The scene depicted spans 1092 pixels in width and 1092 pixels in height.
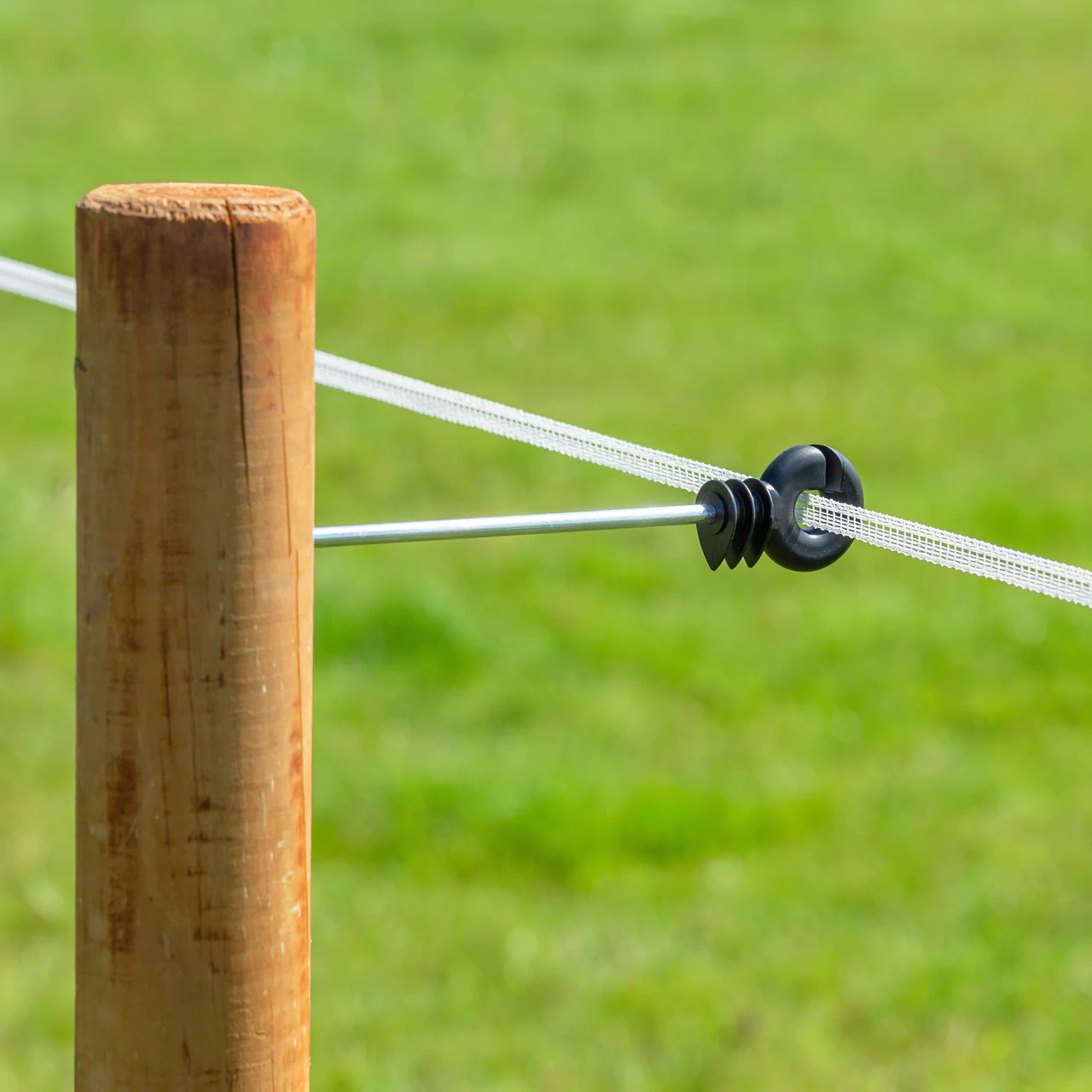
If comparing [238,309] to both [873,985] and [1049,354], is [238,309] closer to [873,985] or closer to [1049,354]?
[873,985]

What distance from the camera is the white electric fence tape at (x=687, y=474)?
45.7 inches

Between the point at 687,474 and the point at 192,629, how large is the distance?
47cm

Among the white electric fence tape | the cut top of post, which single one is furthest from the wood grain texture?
the white electric fence tape

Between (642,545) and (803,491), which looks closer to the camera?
(803,491)

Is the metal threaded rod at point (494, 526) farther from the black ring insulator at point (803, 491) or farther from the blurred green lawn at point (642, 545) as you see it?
the blurred green lawn at point (642, 545)

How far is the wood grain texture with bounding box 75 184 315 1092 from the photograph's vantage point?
0.95m

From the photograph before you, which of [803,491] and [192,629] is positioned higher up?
[803,491]

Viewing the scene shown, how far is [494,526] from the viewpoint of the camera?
3.61 feet

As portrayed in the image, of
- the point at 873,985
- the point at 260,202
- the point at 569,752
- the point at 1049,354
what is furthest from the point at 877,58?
the point at 260,202

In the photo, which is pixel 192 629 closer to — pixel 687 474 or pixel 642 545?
pixel 687 474

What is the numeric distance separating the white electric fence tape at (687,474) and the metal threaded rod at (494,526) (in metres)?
0.08

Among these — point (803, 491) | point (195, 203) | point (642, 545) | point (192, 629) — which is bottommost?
point (192, 629)

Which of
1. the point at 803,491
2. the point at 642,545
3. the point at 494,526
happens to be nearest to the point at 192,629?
the point at 494,526

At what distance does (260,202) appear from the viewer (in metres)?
0.97
